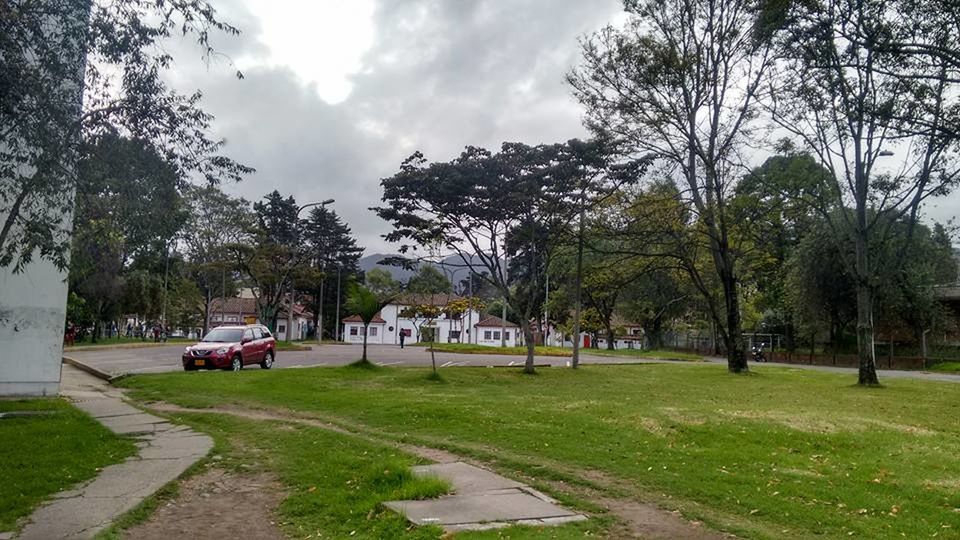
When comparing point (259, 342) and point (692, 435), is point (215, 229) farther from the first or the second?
point (692, 435)

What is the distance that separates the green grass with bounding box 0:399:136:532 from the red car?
8.37 m

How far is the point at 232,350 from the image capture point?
21.0m

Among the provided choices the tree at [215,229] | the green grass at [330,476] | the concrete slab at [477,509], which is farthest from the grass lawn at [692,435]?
the tree at [215,229]

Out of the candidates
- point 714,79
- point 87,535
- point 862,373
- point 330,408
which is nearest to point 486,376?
point 330,408

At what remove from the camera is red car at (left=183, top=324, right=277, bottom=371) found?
20.5 m

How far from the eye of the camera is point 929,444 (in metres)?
9.78

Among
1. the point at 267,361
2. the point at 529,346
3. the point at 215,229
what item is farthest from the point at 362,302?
the point at 215,229

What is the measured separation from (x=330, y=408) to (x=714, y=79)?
1958cm

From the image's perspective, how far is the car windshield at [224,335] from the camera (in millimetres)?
21516

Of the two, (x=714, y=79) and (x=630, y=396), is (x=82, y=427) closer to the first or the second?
(x=630, y=396)

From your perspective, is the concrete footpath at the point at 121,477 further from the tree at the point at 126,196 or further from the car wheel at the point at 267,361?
the car wheel at the point at 267,361

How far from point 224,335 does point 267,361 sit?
2009mm

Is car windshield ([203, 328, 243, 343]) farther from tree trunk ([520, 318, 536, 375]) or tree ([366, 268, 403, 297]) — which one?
tree ([366, 268, 403, 297])

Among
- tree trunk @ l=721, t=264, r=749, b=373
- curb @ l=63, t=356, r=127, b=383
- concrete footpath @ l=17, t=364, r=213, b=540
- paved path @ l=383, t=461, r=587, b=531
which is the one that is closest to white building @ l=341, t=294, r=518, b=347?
curb @ l=63, t=356, r=127, b=383
